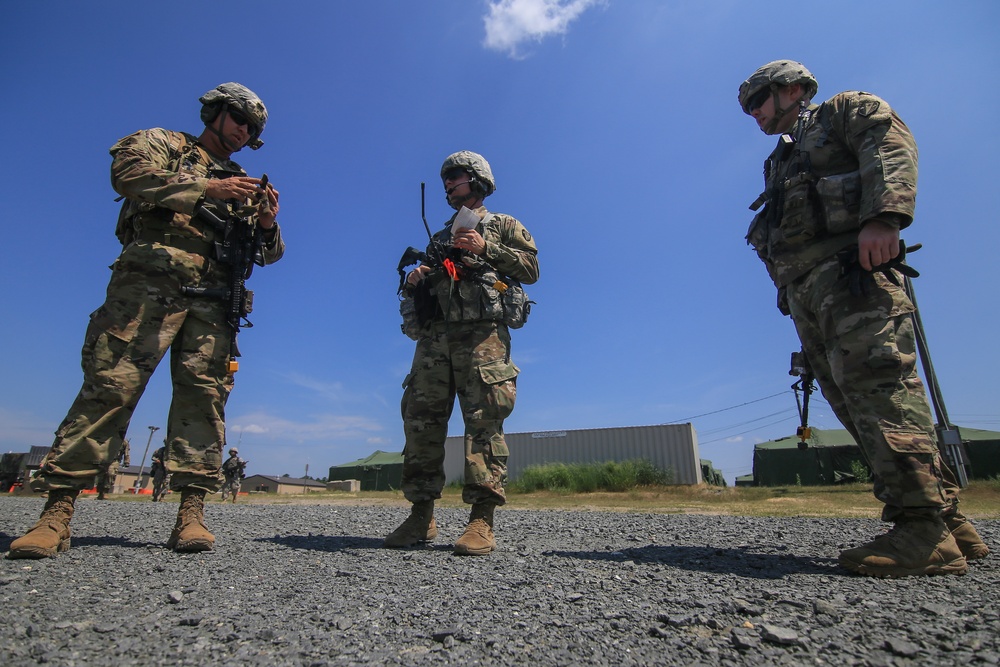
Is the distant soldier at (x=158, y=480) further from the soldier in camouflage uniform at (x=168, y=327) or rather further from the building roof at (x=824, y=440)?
the building roof at (x=824, y=440)

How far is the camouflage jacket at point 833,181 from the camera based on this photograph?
2.47 meters

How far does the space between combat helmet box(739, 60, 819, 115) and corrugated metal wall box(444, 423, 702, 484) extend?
1780 centimetres

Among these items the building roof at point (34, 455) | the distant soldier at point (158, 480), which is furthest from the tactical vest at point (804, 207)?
the building roof at point (34, 455)

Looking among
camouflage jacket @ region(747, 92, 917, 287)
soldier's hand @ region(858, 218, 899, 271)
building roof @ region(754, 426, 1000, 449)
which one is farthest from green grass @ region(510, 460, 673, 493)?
soldier's hand @ region(858, 218, 899, 271)

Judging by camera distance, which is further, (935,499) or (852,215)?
(852,215)

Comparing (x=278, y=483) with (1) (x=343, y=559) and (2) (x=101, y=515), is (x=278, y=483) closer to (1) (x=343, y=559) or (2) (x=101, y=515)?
(2) (x=101, y=515)

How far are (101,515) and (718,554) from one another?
5.58 meters

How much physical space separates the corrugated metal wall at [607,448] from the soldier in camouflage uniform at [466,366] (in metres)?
17.4

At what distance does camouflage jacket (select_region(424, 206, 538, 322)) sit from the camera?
11.3ft

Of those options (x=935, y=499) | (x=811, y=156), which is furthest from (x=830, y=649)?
(x=811, y=156)

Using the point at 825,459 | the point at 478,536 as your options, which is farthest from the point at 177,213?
the point at 825,459

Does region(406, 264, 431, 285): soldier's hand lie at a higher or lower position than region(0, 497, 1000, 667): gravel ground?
higher

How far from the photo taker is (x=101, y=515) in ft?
16.5

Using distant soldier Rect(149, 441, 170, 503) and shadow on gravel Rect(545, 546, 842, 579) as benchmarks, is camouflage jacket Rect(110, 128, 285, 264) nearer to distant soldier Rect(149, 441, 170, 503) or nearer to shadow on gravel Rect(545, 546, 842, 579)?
shadow on gravel Rect(545, 546, 842, 579)
